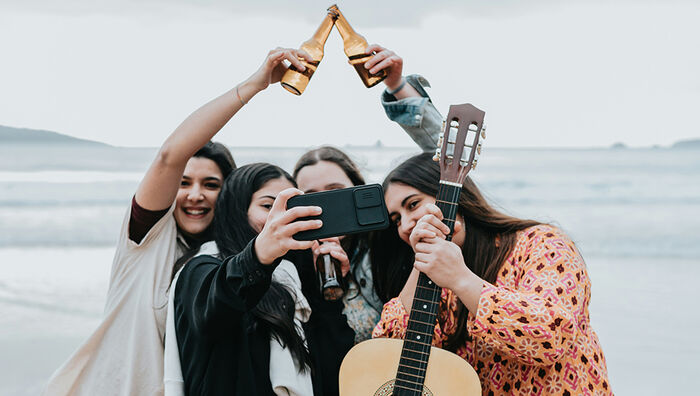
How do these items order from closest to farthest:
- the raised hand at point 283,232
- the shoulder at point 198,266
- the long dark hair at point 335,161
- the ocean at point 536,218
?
the raised hand at point 283,232 → the shoulder at point 198,266 → the long dark hair at point 335,161 → the ocean at point 536,218

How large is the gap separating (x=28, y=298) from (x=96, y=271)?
130cm

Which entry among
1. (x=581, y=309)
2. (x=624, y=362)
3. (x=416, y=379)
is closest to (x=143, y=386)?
(x=416, y=379)

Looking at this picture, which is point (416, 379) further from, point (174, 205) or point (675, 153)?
point (675, 153)

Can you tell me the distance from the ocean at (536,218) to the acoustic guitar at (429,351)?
1.42ft

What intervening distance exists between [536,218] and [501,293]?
893 mm

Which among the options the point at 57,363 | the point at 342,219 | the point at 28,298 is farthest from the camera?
the point at 28,298

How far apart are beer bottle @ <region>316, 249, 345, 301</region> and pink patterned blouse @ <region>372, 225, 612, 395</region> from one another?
0.64 ft

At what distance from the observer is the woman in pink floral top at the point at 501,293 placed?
179 cm

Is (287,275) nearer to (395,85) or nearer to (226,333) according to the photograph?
(226,333)

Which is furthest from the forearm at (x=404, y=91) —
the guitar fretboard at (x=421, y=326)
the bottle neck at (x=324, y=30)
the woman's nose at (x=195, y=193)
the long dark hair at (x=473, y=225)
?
the woman's nose at (x=195, y=193)

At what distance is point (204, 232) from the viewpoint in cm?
259

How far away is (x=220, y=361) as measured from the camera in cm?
202

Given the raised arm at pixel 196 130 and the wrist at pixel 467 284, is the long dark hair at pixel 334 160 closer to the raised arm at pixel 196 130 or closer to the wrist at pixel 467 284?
the raised arm at pixel 196 130

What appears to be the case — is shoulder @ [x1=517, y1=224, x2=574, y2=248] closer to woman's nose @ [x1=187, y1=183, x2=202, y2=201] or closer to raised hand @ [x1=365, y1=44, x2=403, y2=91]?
raised hand @ [x1=365, y1=44, x2=403, y2=91]
